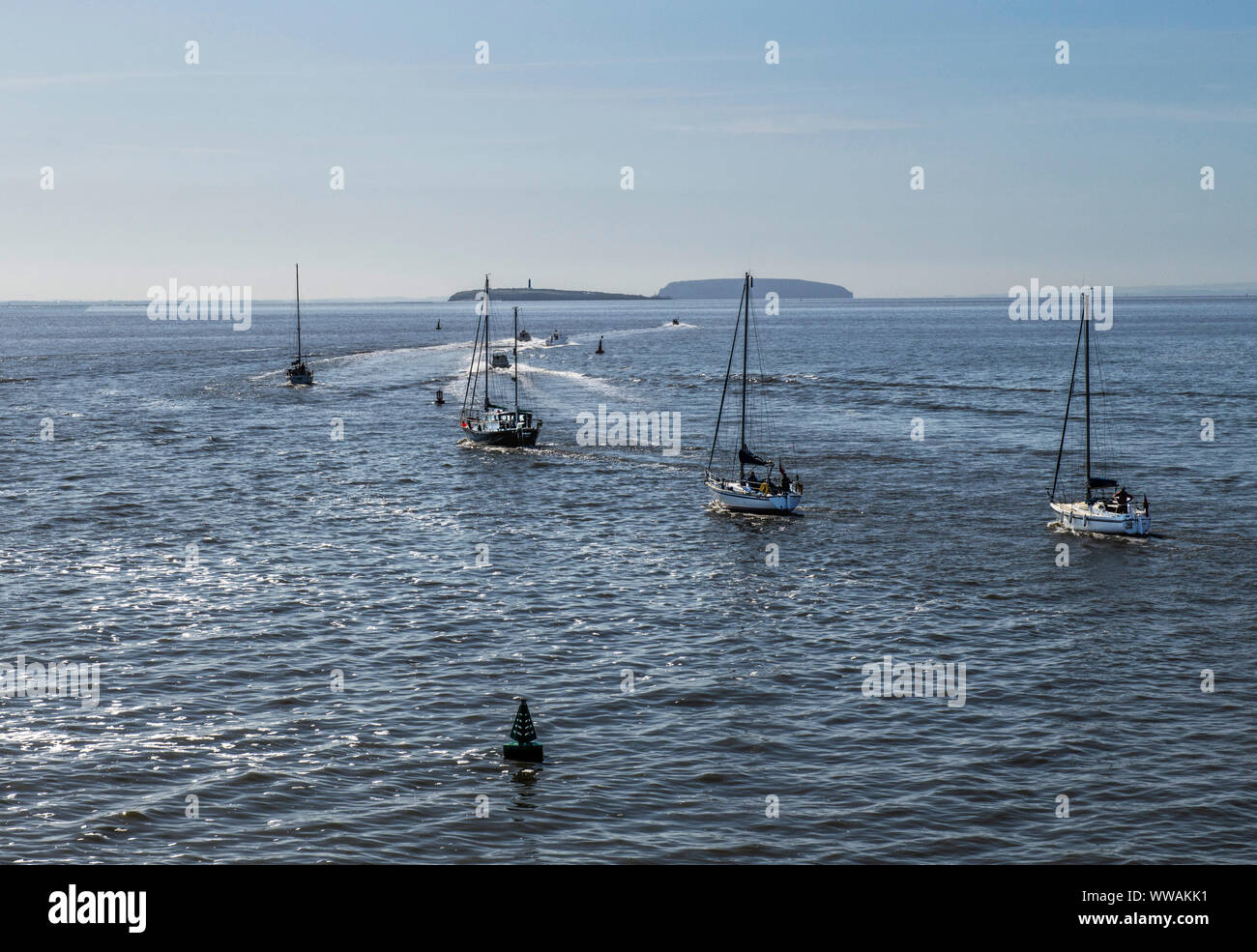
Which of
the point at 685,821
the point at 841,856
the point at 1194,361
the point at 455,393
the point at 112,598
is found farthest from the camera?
the point at 1194,361

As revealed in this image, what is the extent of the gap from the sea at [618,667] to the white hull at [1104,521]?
115 cm

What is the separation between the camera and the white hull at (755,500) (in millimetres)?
67500

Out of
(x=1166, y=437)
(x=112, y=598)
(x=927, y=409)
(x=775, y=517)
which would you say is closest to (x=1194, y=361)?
(x=927, y=409)

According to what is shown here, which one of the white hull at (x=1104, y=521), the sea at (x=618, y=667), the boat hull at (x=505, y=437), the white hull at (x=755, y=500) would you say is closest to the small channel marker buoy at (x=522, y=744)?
the sea at (x=618, y=667)

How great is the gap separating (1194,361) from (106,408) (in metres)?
166

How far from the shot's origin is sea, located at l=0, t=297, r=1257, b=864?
89.4ft

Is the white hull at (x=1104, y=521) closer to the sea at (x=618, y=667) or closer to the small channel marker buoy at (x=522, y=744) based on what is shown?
the sea at (x=618, y=667)

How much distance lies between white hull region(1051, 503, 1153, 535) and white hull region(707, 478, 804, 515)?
14.4 metres

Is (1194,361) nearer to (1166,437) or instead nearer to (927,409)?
(927,409)

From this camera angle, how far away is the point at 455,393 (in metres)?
149

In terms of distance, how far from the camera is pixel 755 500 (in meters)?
67.8

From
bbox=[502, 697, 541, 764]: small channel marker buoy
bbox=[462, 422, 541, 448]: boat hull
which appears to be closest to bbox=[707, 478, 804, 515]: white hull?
bbox=[462, 422, 541, 448]: boat hull

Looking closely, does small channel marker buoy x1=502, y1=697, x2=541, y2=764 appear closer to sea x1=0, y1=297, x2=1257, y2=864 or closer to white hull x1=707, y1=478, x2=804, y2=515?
sea x1=0, y1=297, x2=1257, y2=864
